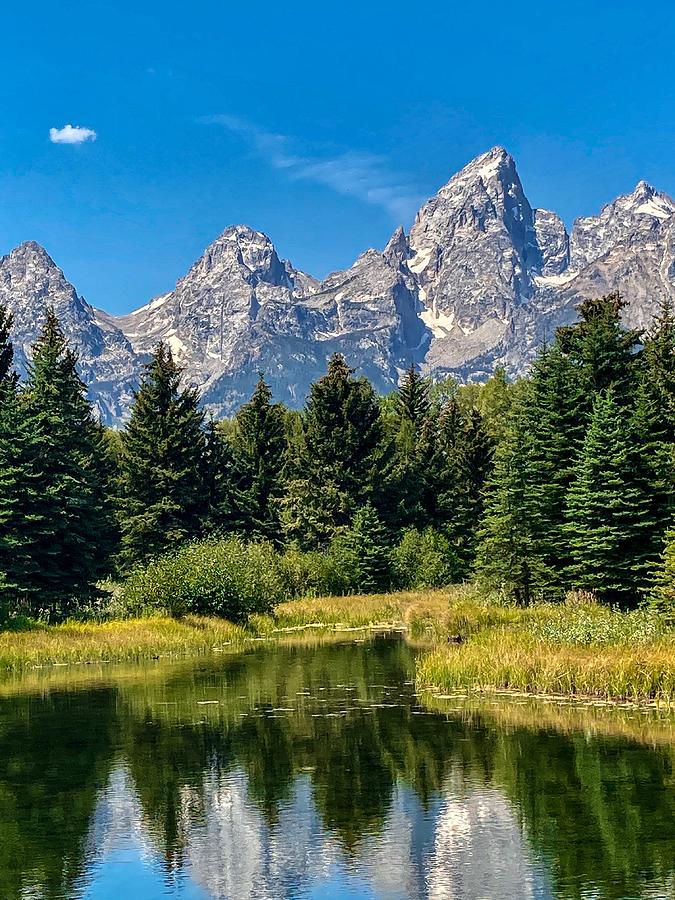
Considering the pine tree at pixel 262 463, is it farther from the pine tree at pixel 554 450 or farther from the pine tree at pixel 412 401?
Answer: the pine tree at pixel 554 450

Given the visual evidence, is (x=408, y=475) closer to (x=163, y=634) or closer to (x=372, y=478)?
(x=372, y=478)

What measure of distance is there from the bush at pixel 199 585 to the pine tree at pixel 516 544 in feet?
46.2

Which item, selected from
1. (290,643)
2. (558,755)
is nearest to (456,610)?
(290,643)

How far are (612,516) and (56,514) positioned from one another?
30748 mm

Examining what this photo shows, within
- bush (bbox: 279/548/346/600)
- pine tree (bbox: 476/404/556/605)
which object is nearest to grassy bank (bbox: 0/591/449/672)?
pine tree (bbox: 476/404/556/605)

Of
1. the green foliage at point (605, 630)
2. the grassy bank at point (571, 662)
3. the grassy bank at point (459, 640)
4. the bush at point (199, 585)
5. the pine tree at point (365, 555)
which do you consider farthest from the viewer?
the pine tree at point (365, 555)

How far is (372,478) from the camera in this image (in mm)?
92688

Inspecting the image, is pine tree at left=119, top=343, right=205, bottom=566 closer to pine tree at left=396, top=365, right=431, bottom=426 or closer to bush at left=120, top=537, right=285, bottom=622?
bush at left=120, top=537, right=285, bottom=622

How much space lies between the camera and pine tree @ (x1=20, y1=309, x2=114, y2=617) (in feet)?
196

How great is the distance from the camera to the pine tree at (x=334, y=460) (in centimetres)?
9144

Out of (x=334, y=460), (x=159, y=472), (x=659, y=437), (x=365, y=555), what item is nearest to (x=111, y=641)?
(x=659, y=437)

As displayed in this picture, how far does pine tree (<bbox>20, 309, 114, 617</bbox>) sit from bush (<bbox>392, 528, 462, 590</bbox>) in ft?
80.1

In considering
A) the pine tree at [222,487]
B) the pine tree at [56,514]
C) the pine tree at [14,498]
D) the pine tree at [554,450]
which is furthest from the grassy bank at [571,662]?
the pine tree at [222,487]

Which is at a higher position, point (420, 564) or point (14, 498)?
point (14, 498)
